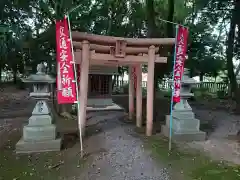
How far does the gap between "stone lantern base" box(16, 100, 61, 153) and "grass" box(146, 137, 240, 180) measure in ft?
7.88

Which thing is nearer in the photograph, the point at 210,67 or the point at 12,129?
the point at 12,129

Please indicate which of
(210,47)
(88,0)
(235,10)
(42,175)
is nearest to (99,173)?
(42,175)

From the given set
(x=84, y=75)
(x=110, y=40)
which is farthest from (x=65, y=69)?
(x=110, y=40)

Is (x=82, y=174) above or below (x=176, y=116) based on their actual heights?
below

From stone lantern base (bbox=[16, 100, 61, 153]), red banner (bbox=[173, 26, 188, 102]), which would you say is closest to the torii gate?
red banner (bbox=[173, 26, 188, 102])

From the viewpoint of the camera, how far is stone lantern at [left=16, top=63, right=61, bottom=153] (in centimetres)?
525

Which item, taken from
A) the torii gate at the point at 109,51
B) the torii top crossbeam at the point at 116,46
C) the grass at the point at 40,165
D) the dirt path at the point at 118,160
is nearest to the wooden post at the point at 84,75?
the torii gate at the point at 109,51

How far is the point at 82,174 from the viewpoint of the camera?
4336 millimetres

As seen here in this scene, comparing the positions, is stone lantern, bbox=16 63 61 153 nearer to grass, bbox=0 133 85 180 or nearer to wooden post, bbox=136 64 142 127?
grass, bbox=0 133 85 180

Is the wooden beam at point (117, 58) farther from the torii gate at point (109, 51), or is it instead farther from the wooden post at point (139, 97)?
the wooden post at point (139, 97)

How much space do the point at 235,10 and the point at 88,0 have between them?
698 centimetres

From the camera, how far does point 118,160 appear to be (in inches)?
193

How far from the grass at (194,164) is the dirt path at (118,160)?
0.32 metres

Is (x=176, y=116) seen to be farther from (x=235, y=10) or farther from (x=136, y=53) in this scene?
(x=235, y=10)
